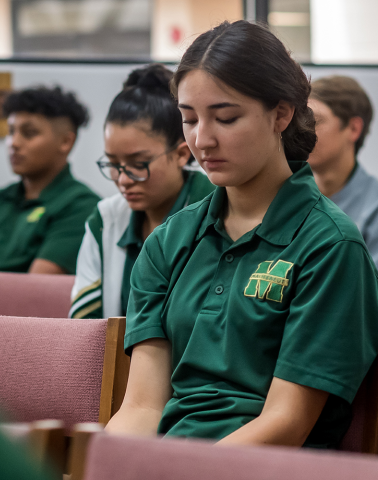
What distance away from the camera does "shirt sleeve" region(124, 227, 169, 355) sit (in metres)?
1.19

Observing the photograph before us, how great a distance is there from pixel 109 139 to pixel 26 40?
197cm

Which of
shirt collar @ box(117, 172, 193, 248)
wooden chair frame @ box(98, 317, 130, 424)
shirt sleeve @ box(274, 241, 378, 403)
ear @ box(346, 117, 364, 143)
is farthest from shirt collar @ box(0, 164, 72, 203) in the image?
shirt sleeve @ box(274, 241, 378, 403)

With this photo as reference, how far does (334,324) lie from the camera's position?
3.25 ft

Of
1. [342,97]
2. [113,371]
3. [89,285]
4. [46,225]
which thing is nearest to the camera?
[113,371]

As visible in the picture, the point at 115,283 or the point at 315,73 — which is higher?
the point at 315,73

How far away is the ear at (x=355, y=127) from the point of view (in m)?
2.48

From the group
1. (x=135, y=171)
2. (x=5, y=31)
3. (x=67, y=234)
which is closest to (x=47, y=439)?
(x=135, y=171)

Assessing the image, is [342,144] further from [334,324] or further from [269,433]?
[269,433]

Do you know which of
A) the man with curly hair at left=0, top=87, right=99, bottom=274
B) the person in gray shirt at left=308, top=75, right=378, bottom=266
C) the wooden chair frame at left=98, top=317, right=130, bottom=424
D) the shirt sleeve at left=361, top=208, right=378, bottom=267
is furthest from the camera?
the man with curly hair at left=0, top=87, right=99, bottom=274

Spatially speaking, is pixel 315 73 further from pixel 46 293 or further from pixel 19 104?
pixel 46 293

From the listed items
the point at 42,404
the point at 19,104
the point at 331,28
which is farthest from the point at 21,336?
the point at 331,28

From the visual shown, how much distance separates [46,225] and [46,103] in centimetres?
68

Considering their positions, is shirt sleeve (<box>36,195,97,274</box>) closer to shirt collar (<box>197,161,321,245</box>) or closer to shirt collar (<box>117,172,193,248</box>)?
shirt collar (<box>117,172,193,248</box>)

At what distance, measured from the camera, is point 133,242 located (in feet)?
5.83
